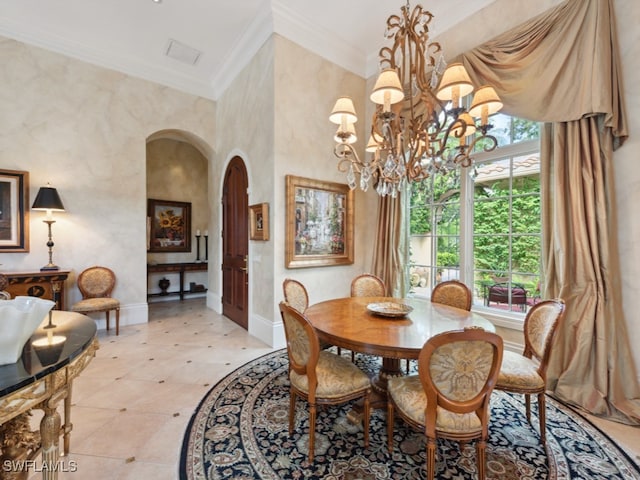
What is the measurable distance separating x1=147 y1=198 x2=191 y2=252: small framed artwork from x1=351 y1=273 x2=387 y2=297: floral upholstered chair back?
485cm

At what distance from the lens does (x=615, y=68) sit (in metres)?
2.36

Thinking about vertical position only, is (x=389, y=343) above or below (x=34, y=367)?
below

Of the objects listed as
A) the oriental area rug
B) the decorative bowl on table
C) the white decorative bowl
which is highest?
the white decorative bowl

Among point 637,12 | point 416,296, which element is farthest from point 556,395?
point 637,12

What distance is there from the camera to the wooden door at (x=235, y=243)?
4367 mm

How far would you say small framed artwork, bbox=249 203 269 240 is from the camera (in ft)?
12.3

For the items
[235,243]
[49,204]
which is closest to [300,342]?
[235,243]

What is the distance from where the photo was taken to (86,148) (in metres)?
4.21

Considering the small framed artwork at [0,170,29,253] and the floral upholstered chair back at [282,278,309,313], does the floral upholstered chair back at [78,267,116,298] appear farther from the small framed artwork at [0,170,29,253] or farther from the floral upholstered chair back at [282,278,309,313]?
the floral upholstered chair back at [282,278,309,313]

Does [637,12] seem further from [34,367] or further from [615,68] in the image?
[34,367]

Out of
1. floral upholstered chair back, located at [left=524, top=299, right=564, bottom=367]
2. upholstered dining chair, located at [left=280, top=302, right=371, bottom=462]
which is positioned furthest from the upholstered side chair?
floral upholstered chair back, located at [left=524, top=299, right=564, bottom=367]

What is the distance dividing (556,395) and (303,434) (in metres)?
2.22

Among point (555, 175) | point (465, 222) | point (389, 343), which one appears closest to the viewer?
point (389, 343)

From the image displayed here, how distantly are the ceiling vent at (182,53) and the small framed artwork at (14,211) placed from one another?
2.61 m
